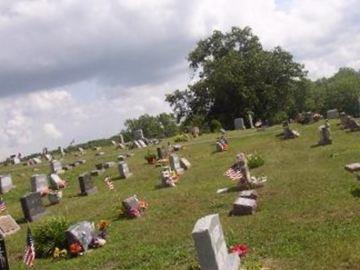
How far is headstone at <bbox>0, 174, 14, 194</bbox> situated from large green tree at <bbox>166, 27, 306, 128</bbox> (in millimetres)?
38536

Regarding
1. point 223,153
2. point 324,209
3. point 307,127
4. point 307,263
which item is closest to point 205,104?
point 307,127

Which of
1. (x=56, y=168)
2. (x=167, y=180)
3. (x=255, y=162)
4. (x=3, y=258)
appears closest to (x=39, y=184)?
(x=56, y=168)

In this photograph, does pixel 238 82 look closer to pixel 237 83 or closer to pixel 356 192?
pixel 237 83

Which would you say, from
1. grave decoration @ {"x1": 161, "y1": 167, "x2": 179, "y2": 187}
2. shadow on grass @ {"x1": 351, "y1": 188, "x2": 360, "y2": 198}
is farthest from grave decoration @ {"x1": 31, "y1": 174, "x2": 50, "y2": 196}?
shadow on grass @ {"x1": 351, "y1": 188, "x2": 360, "y2": 198}

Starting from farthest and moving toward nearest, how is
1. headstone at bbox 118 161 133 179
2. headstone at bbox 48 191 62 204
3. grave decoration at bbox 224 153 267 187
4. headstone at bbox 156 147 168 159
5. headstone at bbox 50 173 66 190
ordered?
1. headstone at bbox 156 147 168 159
2. headstone at bbox 118 161 133 179
3. headstone at bbox 50 173 66 190
4. headstone at bbox 48 191 62 204
5. grave decoration at bbox 224 153 267 187

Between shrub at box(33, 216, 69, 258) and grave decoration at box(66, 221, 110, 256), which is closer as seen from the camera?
grave decoration at box(66, 221, 110, 256)

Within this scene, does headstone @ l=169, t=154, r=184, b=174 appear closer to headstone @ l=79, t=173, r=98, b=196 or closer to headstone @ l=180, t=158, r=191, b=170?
headstone @ l=180, t=158, r=191, b=170

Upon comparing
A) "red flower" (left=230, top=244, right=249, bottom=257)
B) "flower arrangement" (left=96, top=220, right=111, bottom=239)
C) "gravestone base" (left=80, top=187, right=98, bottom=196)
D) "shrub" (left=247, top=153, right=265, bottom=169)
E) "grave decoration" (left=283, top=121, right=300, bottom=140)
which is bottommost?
"red flower" (left=230, top=244, right=249, bottom=257)

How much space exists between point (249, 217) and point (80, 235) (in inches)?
219

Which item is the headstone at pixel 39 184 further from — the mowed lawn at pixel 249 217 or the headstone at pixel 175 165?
the headstone at pixel 175 165

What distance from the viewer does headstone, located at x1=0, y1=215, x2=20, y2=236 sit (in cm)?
2478

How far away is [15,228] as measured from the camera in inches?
1000

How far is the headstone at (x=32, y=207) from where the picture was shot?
27.0 meters

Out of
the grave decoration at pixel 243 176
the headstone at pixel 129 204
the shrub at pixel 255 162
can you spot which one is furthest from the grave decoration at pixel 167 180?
the headstone at pixel 129 204
